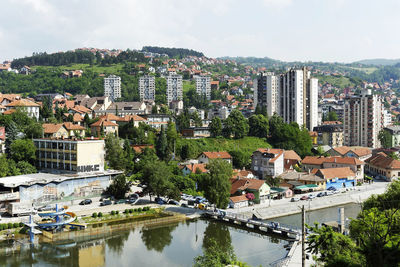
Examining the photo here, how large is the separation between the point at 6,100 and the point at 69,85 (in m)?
40.4

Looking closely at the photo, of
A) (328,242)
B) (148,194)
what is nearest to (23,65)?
(148,194)

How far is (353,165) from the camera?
169ft

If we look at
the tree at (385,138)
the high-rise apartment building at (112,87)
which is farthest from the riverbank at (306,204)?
the high-rise apartment building at (112,87)

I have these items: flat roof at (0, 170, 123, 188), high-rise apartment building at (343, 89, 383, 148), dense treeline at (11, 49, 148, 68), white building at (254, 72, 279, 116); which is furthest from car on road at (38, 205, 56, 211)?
dense treeline at (11, 49, 148, 68)

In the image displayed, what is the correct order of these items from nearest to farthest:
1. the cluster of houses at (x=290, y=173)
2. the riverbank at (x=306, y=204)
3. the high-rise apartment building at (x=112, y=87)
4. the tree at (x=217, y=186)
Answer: the tree at (x=217, y=186), the riverbank at (x=306, y=204), the cluster of houses at (x=290, y=173), the high-rise apartment building at (x=112, y=87)

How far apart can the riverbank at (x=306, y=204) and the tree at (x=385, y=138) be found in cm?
2546

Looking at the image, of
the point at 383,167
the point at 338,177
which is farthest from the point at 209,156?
the point at 383,167

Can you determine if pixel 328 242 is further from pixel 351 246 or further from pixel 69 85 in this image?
pixel 69 85

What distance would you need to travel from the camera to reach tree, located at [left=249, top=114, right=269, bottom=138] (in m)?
66.6

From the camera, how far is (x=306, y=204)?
1577 inches

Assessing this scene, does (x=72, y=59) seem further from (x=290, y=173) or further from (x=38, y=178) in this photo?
(x=38, y=178)

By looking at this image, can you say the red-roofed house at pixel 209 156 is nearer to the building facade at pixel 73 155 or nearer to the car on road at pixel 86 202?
the building facade at pixel 73 155

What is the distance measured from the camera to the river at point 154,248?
1059 inches

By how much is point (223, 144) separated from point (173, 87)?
41.9 m
